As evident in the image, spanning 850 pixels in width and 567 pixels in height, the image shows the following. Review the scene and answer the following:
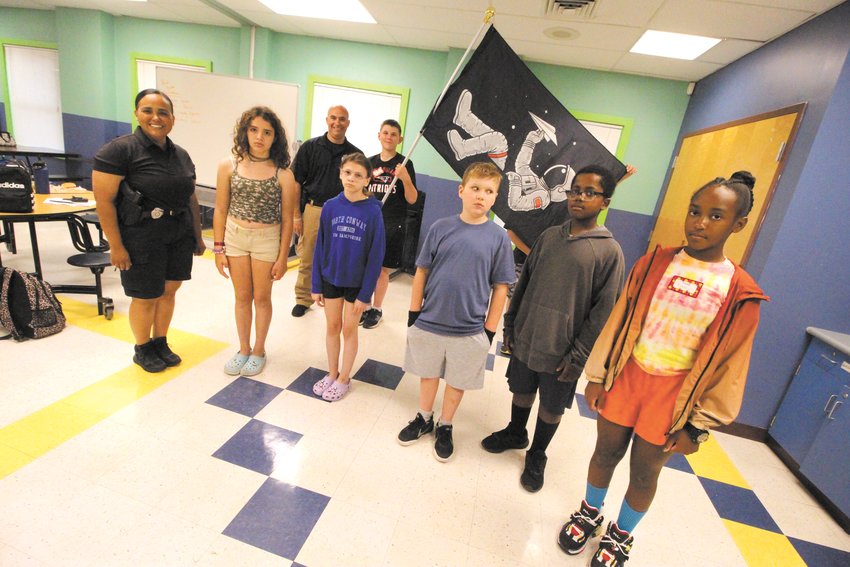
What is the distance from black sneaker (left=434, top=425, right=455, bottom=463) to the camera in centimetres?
188

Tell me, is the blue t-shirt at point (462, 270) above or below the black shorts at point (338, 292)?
above

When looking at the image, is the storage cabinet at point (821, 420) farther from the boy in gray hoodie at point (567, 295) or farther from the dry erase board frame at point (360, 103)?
the dry erase board frame at point (360, 103)

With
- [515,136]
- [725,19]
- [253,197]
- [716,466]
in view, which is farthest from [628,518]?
[725,19]

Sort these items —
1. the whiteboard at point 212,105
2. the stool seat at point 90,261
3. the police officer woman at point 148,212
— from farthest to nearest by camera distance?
the whiteboard at point 212,105, the stool seat at point 90,261, the police officer woman at point 148,212

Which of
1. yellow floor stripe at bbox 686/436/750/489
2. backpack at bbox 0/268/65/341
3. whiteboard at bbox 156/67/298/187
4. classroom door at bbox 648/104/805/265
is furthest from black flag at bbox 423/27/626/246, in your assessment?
whiteboard at bbox 156/67/298/187

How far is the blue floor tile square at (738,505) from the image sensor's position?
1.83 meters

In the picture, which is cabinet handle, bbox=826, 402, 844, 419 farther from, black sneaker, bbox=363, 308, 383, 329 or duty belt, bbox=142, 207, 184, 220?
duty belt, bbox=142, 207, 184, 220

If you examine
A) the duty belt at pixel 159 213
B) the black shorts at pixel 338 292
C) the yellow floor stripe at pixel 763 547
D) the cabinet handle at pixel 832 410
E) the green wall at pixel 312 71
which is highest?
the green wall at pixel 312 71

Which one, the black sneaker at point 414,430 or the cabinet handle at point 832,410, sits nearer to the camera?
the black sneaker at point 414,430

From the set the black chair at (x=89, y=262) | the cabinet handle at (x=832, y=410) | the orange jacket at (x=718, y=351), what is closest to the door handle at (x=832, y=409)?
the cabinet handle at (x=832, y=410)

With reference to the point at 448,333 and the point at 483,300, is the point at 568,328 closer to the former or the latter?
the point at 483,300

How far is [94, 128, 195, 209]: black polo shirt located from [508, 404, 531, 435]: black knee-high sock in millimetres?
2065

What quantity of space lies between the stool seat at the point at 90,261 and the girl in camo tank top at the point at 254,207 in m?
1.22

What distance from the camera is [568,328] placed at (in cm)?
156
